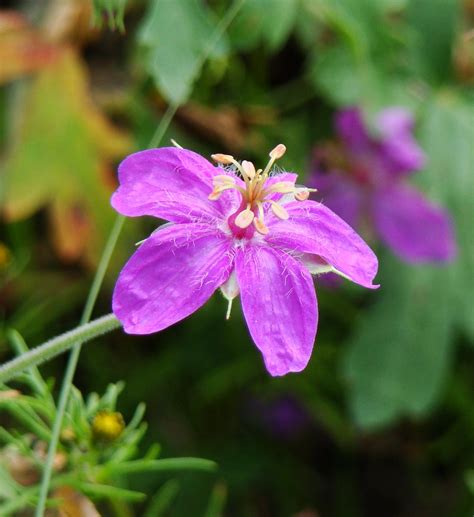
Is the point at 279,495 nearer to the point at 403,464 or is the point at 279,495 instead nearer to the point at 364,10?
the point at 403,464

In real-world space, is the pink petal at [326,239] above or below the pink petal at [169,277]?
below

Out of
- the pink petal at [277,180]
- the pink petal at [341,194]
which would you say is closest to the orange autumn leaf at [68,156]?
the pink petal at [341,194]

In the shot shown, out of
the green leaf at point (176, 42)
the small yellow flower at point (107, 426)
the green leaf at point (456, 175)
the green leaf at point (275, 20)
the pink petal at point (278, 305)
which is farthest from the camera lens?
the green leaf at point (456, 175)

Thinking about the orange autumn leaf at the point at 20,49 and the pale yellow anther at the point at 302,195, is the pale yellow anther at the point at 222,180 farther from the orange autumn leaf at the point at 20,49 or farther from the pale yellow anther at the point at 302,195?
the orange autumn leaf at the point at 20,49

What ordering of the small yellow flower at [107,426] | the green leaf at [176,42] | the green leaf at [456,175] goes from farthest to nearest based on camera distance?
the green leaf at [456,175], the green leaf at [176,42], the small yellow flower at [107,426]

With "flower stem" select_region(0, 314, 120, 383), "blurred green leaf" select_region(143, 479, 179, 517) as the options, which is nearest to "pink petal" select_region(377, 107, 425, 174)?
"blurred green leaf" select_region(143, 479, 179, 517)

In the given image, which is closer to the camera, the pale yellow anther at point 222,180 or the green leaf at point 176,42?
the pale yellow anther at point 222,180
